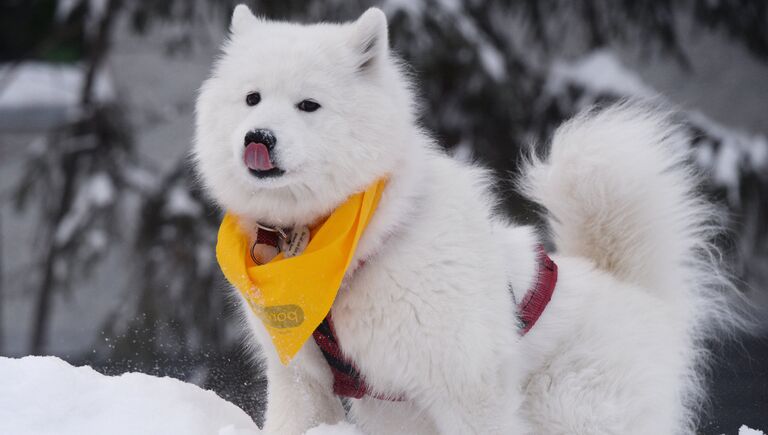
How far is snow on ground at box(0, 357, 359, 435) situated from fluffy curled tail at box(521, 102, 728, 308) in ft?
3.13

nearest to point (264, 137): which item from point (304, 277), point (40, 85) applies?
point (304, 277)

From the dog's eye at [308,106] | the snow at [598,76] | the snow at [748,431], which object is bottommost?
the snow at [598,76]

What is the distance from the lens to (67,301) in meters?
6.19

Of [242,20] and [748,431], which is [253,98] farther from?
[748,431]

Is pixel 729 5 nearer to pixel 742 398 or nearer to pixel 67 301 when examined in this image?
pixel 742 398

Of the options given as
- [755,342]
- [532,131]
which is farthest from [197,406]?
[532,131]

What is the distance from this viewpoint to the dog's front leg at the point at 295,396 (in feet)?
7.43

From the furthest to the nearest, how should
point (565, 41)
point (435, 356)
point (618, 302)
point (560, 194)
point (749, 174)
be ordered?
point (565, 41) < point (749, 174) < point (560, 194) < point (618, 302) < point (435, 356)

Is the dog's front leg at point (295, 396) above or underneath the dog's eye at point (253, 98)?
underneath

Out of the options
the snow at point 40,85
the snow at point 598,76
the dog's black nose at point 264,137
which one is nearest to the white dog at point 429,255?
the dog's black nose at point 264,137

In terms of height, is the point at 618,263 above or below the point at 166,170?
above

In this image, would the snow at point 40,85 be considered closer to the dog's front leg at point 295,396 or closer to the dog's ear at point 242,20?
the dog's ear at point 242,20

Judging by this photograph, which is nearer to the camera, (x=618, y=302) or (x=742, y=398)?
(x=618, y=302)

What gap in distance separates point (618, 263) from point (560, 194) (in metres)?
0.28
